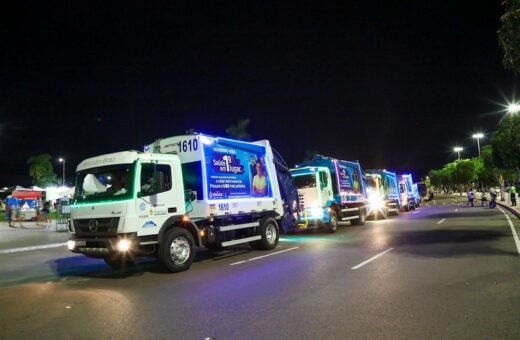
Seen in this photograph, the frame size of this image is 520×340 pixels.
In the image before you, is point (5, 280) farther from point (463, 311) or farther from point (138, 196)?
point (463, 311)

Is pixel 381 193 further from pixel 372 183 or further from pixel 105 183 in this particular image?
pixel 105 183

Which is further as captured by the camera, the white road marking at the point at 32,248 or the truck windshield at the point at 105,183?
the white road marking at the point at 32,248

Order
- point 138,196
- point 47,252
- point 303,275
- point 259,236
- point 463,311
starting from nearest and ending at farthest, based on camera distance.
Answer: point 463,311 < point 303,275 < point 138,196 < point 259,236 < point 47,252

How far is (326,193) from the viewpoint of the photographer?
18.4m

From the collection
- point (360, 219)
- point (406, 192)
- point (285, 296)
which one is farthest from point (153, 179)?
point (406, 192)

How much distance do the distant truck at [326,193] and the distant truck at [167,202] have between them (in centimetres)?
536

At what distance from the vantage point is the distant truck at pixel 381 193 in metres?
26.0

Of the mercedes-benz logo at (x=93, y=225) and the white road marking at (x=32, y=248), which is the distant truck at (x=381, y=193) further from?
the mercedes-benz logo at (x=93, y=225)

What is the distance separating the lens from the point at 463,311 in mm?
5371

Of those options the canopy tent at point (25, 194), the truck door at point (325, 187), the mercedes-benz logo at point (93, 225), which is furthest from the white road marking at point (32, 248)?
the canopy tent at point (25, 194)

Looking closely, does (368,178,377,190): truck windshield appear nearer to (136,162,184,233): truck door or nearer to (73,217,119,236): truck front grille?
(136,162,184,233): truck door

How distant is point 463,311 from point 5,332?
6030 millimetres

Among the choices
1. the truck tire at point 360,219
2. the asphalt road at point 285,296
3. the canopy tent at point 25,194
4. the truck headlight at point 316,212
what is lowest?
the asphalt road at point 285,296

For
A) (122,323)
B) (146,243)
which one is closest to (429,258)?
(146,243)
